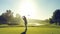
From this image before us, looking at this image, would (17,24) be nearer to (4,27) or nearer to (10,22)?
(10,22)

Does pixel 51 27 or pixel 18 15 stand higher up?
pixel 18 15

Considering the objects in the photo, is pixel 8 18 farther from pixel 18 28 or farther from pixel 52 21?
pixel 52 21

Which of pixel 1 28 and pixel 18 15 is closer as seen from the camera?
pixel 18 15

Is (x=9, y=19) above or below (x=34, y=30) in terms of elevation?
above

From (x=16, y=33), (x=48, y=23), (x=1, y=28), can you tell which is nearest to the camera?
(x=16, y=33)

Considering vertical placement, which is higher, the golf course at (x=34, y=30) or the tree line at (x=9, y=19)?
Answer: the tree line at (x=9, y=19)

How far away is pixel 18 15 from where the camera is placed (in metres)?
4.83

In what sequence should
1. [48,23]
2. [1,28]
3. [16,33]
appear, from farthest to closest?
[1,28], [48,23], [16,33]

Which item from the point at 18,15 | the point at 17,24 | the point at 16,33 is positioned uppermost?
the point at 18,15

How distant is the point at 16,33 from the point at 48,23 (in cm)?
133

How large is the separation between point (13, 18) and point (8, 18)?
0.31m

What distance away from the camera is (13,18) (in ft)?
17.0

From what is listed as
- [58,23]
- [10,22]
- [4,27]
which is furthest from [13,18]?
[58,23]

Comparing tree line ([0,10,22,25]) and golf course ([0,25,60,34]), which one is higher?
tree line ([0,10,22,25])
